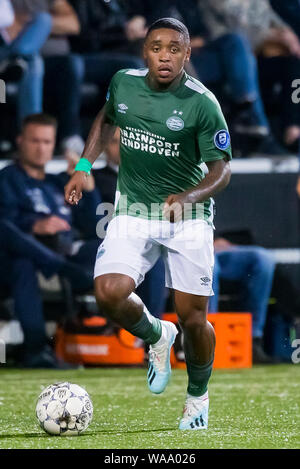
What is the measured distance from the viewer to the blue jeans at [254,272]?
380 inches

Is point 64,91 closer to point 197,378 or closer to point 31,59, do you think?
point 31,59

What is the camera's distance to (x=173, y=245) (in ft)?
18.7

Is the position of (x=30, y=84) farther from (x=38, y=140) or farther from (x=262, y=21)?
(x=262, y=21)

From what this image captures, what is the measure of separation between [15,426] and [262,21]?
21.6ft

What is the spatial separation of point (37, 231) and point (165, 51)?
13.4 ft

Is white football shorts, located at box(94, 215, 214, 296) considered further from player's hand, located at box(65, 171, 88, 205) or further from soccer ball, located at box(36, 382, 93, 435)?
soccer ball, located at box(36, 382, 93, 435)

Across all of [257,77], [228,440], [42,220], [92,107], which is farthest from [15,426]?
[257,77]

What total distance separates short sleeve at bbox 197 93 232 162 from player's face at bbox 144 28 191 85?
8.8 inches

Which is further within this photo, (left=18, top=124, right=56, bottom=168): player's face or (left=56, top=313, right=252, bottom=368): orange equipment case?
(left=18, top=124, right=56, bottom=168): player's face

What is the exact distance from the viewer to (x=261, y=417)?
241 inches

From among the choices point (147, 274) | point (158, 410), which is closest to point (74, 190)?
point (158, 410)

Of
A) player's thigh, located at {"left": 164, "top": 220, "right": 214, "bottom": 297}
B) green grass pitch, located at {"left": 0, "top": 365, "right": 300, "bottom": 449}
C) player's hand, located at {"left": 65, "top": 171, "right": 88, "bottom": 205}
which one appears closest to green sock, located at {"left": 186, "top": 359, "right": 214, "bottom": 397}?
green grass pitch, located at {"left": 0, "top": 365, "right": 300, "bottom": 449}

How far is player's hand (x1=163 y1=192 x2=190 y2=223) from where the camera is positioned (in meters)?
5.26

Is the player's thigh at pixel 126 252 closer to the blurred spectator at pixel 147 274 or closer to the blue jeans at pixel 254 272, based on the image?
the blurred spectator at pixel 147 274
